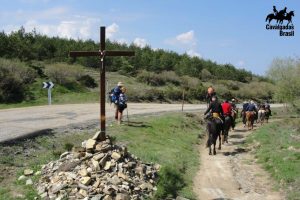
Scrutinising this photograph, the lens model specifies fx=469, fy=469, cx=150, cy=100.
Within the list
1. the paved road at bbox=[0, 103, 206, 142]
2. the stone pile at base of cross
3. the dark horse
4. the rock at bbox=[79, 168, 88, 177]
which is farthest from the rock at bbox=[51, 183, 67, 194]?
the dark horse

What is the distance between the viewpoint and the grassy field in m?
12.7

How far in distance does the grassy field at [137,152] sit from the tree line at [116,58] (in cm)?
2625

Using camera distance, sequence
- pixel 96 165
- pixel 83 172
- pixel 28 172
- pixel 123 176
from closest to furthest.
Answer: pixel 83 172 → pixel 123 176 → pixel 96 165 → pixel 28 172

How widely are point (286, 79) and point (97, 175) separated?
41612mm

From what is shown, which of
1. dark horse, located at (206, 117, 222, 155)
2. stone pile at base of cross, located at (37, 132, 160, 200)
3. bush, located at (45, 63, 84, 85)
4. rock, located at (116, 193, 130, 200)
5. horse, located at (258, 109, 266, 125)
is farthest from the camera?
bush, located at (45, 63, 84, 85)

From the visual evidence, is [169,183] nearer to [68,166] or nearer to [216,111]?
[68,166]

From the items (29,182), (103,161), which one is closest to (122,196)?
(103,161)

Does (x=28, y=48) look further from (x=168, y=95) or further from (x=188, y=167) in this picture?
(x=188, y=167)

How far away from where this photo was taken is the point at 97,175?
12.2 meters

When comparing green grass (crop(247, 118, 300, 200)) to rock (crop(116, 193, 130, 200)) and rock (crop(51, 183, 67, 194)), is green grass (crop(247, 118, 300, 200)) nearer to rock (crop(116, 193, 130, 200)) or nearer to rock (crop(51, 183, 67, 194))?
rock (crop(116, 193, 130, 200))

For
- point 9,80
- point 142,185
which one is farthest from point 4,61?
point 142,185

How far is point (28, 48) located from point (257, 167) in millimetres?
37155

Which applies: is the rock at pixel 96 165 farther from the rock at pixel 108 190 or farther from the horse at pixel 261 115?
the horse at pixel 261 115

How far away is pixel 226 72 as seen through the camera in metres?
79.2
